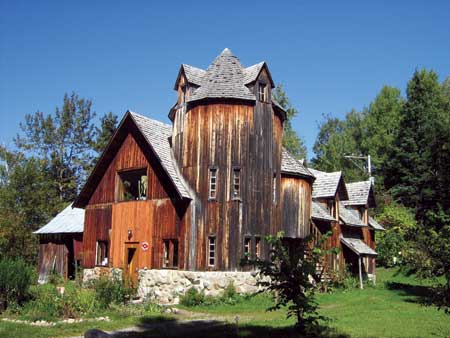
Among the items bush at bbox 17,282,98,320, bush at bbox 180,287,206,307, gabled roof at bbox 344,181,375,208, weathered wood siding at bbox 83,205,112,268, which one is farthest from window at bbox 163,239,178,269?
gabled roof at bbox 344,181,375,208

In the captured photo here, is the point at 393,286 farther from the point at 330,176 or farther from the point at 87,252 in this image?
the point at 87,252

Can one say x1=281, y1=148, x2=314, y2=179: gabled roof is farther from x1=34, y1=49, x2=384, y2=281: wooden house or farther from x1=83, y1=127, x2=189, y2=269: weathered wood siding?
x1=83, y1=127, x2=189, y2=269: weathered wood siding

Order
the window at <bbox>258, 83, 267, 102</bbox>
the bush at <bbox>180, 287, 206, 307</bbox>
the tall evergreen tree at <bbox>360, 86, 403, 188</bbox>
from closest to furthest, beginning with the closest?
the bush at <bbox>180, 287, 206, 307</bbox>
the window at <bbox>258, 83, 267, 102</bbox>
the tall evergreen tree at <bbox>360, 86, 403, 188</bbox>

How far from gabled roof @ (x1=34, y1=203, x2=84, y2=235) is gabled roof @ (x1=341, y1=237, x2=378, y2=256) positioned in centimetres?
1941

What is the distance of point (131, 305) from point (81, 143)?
1643 inches

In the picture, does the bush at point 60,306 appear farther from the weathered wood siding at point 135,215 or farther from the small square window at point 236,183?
the small square window at point 236,183

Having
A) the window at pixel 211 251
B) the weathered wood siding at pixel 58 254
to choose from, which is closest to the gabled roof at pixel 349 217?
the window at pixel 211 251

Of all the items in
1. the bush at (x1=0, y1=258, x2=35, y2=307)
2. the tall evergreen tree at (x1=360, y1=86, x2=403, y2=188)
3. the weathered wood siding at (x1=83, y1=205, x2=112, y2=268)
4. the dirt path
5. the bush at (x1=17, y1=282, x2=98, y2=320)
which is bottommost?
the dirt path

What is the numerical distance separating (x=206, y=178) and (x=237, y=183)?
1672 millimetres

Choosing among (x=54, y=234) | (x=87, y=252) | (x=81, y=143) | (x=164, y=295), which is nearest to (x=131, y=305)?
(x=164, y=295)

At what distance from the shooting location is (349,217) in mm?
37312

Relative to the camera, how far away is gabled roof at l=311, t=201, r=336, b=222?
3189 cm

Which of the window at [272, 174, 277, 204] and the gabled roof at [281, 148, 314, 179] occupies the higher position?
the gabled roof at [281, 148, 314, 179]

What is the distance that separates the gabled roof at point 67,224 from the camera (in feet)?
121
